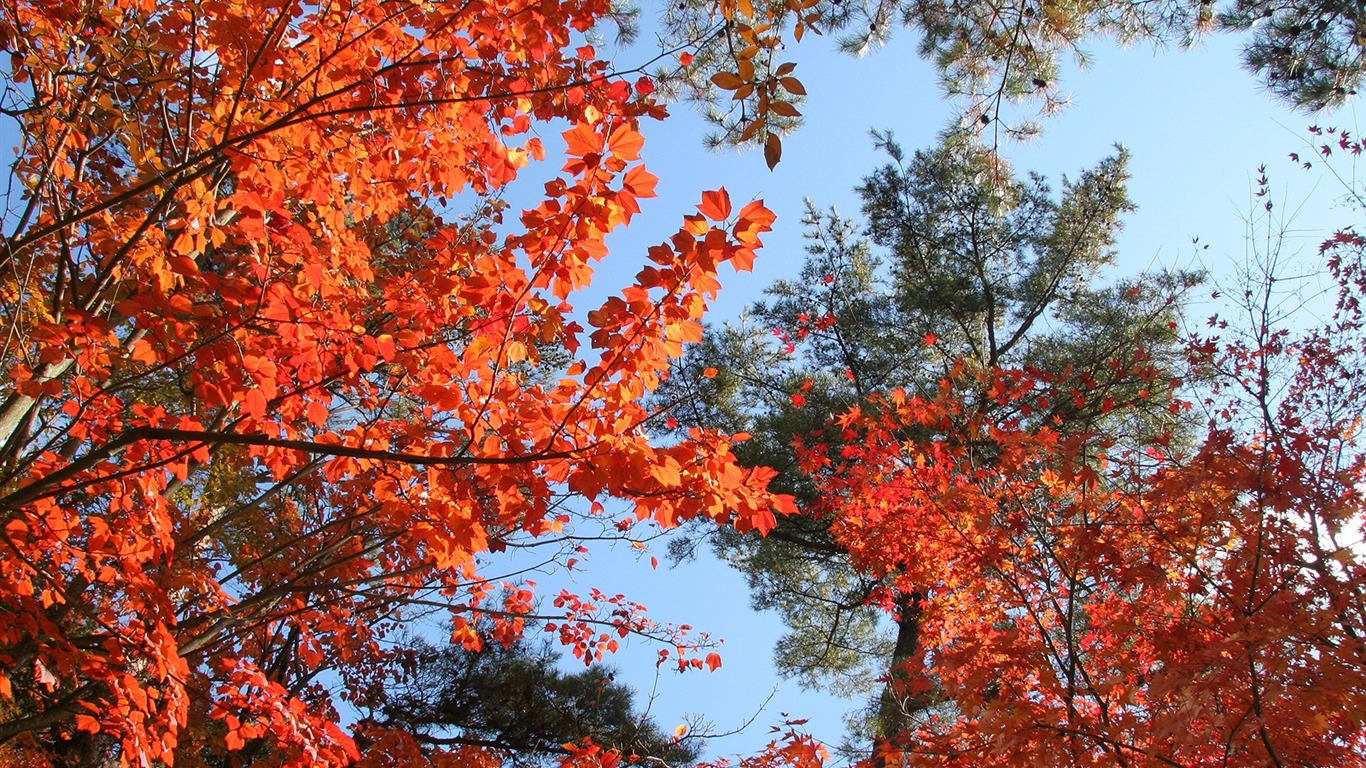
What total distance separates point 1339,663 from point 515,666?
282 inches

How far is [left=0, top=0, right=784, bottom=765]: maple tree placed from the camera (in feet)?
6.82

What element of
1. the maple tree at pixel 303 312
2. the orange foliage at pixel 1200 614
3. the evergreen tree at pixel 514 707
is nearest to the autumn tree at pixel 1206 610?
the orange foliage at pixel 1200 614

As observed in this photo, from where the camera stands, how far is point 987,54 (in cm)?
490

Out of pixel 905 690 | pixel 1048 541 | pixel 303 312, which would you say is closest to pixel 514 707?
pixel 905 690

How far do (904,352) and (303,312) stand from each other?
27.1 ft

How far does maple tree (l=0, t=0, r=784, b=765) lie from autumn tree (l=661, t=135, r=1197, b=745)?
533 centimetres

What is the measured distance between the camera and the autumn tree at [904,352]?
8.60m

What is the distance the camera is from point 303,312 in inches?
94.7

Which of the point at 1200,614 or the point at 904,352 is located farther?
the point at 904,352

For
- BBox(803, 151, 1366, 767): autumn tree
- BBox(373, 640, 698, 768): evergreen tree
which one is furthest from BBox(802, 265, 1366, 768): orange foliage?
BBox(373, 640, 698, 768): evergreen tree

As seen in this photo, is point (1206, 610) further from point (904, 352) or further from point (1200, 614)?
point (904, 352)

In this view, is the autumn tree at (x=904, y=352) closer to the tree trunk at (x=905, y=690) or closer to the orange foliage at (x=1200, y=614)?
the tree trunk at (x=905, y=690)

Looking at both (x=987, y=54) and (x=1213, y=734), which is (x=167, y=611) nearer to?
(x=1213, y=734)

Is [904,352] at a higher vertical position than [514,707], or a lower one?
higher
